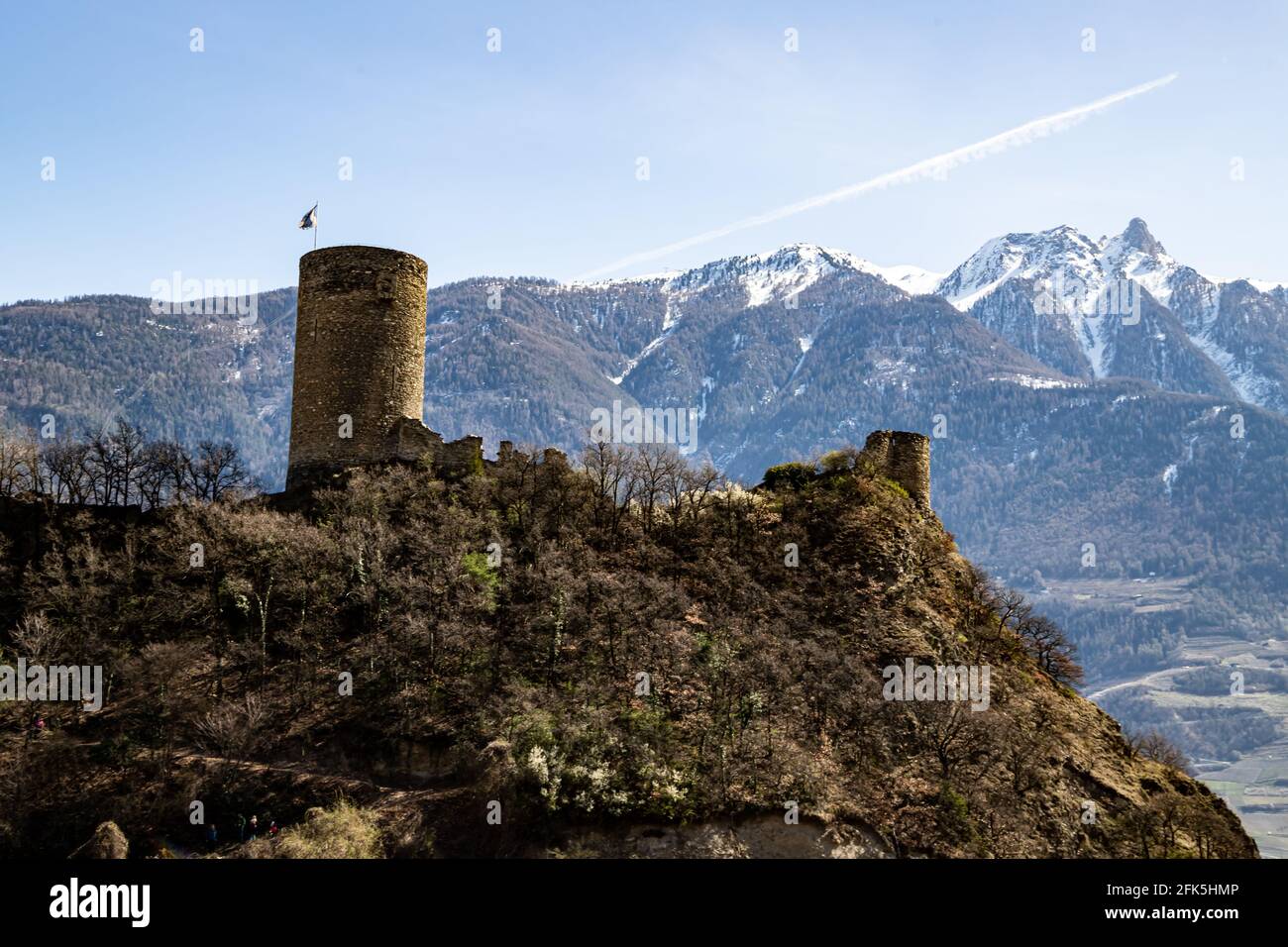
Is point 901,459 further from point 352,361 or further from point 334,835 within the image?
point 334,835

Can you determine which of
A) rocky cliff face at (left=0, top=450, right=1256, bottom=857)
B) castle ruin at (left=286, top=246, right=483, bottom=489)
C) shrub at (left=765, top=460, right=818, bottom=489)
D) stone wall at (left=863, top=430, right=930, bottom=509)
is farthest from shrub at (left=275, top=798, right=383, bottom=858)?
stone wall at (left=863, top=430, right=930, bottom=509)

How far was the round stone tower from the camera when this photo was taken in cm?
5094

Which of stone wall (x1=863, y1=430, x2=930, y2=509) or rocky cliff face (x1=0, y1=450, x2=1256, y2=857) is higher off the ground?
stone wall (x1=863, y1=430, x2=930, y2=509)

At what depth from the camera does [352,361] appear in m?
51.0

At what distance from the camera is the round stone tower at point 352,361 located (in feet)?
167

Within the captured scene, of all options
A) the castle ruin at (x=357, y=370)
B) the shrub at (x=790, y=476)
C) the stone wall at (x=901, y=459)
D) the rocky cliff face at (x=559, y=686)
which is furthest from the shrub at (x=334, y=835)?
the stone wall at (x=901, y=459)

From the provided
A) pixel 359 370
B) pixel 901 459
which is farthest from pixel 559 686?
pixel 901 459

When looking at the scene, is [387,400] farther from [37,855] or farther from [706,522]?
[37,855]

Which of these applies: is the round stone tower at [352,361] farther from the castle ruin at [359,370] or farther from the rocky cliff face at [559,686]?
the rocky cliff face at [559,686]

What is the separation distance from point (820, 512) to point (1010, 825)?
1700 cm

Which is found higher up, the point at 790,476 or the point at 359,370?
the point at 359,370

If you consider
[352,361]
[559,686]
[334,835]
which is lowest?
[334,835]

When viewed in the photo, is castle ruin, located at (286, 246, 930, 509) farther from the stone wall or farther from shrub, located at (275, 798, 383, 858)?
shrub, located at (275, 798, 383, 858)
